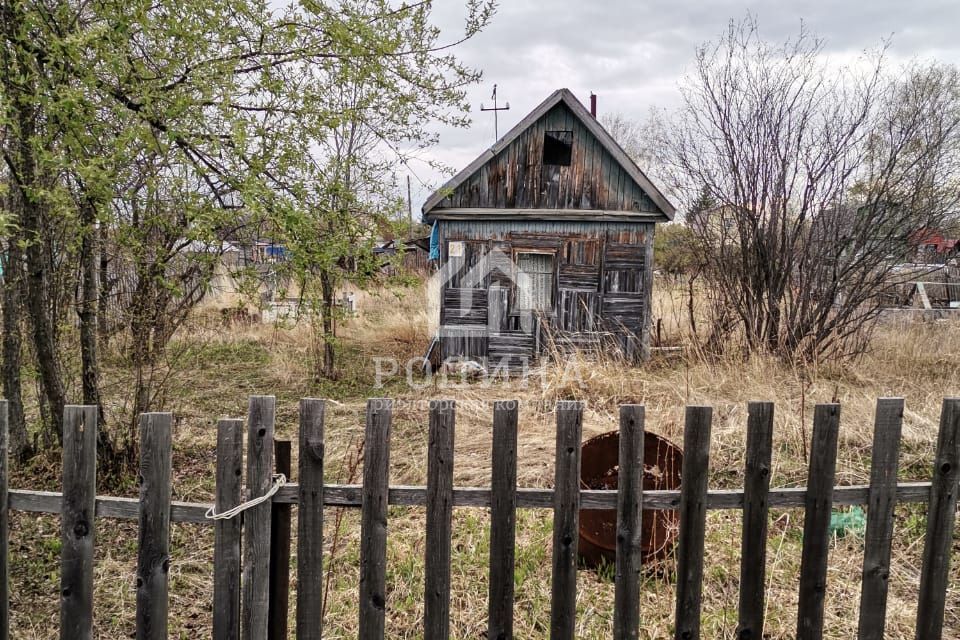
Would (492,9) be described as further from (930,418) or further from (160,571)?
(930,418)

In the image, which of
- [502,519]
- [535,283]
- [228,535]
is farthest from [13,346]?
[535,283]

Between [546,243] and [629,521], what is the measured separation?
847cm

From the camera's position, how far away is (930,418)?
5965mm

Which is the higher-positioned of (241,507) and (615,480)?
(241,507)

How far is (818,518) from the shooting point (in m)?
2.25

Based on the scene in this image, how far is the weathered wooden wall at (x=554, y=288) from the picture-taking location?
1036cm

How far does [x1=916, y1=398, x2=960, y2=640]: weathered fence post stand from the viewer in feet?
7.64

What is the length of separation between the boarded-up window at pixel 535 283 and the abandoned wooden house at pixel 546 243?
2 centimetres

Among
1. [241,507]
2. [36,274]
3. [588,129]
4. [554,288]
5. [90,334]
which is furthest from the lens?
[554,288]

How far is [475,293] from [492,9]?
6.26 meters

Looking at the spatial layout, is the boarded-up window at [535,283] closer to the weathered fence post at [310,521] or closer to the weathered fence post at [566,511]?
the weathered fence post at [566,511]

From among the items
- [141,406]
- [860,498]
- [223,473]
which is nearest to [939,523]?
[860,498]

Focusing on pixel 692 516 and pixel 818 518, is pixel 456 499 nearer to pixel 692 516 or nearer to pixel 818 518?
pixel 692 516

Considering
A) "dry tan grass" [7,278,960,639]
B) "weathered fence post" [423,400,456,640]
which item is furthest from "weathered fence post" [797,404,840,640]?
"weathered fence post" [423,400,456,640]
